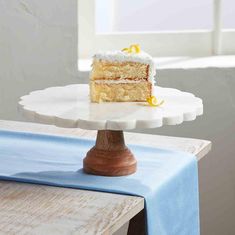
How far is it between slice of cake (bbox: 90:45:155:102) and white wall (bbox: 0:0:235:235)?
2.10 feet

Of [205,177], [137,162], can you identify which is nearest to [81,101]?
[137,162]

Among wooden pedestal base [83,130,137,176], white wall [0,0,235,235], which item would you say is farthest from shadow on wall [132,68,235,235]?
wooden pedestal base [83,130,137,176]

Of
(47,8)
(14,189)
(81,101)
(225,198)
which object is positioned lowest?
(225,198)

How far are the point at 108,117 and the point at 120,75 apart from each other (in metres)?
0.14

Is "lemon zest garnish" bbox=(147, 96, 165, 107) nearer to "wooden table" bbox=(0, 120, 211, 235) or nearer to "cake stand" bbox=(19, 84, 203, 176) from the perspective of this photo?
"cake stand" bbox=(19, 84, 203, 176)

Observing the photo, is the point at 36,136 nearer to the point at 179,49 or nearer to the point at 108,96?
the point at 108,96

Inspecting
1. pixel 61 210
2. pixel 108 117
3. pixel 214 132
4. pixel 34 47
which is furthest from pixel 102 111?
pixel 214 132

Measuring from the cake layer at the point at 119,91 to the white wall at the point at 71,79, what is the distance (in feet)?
2.10

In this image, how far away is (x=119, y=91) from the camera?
4.39ft

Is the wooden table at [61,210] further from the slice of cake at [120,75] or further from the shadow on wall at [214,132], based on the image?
the shadow on wall at [214,132]

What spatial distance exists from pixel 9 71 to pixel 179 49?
2.06 feet

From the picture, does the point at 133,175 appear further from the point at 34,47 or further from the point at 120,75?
the point at 34,47

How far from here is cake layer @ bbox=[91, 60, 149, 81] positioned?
1332mm

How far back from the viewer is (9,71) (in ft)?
6.34
